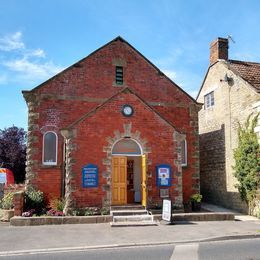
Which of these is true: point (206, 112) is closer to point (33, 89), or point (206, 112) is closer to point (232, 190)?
point (232, 190)

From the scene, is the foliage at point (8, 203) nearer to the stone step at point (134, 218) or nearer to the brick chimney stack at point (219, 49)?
the stone step at point (134, 218)

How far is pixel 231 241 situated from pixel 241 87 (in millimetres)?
9971

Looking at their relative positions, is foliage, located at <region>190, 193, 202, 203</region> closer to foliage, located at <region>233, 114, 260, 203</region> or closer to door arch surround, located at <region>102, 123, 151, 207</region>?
foliage, located at <region>233, 114, 260, 203</region>

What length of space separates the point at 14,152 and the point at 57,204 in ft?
55.3

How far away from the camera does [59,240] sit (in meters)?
11.1

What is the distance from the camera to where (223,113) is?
68.2ft

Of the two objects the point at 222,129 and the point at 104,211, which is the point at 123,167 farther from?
the point at 222,129

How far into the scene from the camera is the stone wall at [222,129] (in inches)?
748

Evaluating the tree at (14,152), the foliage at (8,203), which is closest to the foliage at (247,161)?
the foliage at (8,203)

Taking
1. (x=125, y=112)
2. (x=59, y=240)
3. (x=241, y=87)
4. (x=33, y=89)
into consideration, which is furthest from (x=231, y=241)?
(x=33, y=89)

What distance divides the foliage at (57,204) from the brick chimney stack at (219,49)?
1267 cm

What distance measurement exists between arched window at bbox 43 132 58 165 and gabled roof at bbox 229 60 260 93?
10370mm

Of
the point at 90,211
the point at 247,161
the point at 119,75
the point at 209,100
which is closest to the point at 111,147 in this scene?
the point at 90,211

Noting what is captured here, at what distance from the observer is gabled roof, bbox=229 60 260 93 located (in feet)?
61.8
